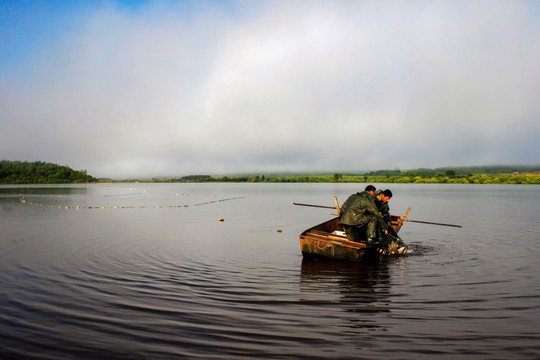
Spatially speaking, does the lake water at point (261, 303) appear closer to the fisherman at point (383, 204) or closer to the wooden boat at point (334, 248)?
the wooden boat at point (334, 248)

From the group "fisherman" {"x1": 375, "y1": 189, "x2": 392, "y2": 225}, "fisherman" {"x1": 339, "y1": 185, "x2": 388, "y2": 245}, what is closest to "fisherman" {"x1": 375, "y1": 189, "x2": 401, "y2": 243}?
"fisherman" {"x1": 375, "y1": 189, "x2": 392, "y2": 225}

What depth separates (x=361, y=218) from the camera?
12133 millimetres

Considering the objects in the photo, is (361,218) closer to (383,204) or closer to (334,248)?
(334,248)

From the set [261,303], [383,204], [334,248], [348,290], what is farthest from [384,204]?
[261,303]

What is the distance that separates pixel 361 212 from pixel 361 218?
0.64 feet

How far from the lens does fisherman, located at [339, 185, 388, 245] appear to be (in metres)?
12.1

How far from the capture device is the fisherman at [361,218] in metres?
12.1

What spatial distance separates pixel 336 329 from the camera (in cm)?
607

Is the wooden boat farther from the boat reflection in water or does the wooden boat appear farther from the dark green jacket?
the dark green jacket

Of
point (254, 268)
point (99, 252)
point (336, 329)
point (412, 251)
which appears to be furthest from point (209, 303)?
point (412, 251)

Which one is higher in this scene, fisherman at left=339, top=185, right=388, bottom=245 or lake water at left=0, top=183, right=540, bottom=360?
fisherman at left=339, top=185, right=388, bottom=245

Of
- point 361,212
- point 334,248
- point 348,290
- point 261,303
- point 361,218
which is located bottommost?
point 348,290

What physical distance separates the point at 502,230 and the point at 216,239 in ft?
48.3

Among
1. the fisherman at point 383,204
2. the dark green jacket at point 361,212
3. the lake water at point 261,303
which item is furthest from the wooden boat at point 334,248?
the fisherman at point 383,204
